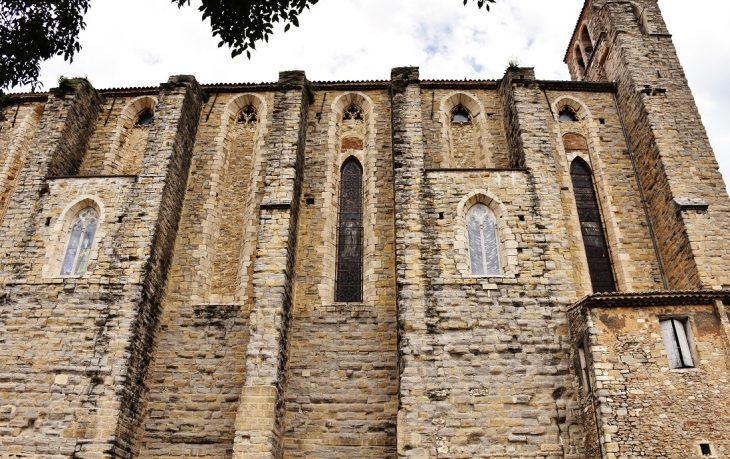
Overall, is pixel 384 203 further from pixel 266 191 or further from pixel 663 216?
pixel 663 216

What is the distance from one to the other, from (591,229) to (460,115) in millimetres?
4742

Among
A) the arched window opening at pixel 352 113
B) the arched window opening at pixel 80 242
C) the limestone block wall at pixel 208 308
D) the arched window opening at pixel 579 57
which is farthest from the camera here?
the arched window opening at pixel 579 57

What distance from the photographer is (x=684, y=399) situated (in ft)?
29.1

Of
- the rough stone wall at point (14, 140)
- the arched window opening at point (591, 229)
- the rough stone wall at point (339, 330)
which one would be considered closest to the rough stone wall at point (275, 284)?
the rough stone wall at point (339, 330)

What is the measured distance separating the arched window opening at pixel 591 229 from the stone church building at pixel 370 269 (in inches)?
2.5

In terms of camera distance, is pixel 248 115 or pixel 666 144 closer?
pixel 666 144

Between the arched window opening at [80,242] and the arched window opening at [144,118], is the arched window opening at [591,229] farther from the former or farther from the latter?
the arched window opening at [144,118]

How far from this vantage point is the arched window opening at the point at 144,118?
15.4 meters

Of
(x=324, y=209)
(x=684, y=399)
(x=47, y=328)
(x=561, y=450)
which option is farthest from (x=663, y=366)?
(x=47, y=328)

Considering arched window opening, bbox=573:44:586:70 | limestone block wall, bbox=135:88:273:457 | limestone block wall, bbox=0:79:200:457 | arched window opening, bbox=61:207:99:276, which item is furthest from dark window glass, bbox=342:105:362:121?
arched window opening, bbox=573:44:586:70

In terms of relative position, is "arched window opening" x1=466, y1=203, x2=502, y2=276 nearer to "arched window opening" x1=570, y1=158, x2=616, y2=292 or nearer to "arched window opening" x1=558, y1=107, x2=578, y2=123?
"arched window opening" x1=570, y1=158, x2=616, y2=292

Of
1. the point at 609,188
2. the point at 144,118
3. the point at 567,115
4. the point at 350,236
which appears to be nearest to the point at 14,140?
the point at 144,118

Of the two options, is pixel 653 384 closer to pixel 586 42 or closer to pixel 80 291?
pixel 80 291

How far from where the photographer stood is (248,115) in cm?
1530
